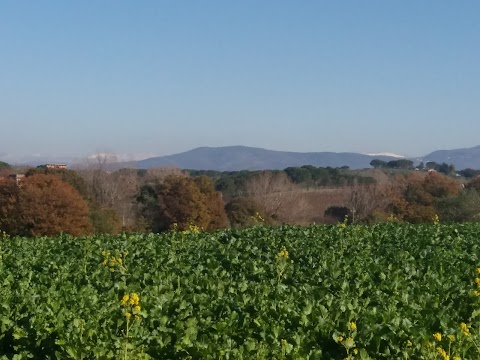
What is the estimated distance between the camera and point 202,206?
52.5m

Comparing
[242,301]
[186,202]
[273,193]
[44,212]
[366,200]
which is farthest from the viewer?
[273,193]

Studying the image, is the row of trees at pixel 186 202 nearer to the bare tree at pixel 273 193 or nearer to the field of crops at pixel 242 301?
the bare tree at pixel 273 193

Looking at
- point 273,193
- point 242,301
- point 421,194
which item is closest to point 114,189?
point 273,193

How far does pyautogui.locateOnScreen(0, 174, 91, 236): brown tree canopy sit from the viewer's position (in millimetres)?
40906

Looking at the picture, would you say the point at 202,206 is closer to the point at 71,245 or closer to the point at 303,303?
the point at 71,245

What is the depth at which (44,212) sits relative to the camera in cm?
4103

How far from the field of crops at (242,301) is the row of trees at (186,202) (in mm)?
15059

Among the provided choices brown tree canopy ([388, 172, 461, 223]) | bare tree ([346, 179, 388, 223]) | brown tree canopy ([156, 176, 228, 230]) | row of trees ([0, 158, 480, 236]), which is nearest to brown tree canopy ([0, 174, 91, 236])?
row of trees ([0, 158, 480, 236])

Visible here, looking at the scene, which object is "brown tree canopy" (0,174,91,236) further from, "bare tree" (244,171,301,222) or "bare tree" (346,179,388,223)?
"bare tree" (346,179,388,223)

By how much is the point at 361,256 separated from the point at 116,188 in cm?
6362

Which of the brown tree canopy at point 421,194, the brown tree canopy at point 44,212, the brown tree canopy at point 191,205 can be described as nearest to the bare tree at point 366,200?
the brown tree canopy at point 421,194

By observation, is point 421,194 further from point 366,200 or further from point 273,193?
point 273,193

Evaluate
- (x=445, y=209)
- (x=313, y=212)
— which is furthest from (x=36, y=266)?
(x=313, y=212)

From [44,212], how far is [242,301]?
3519cm
